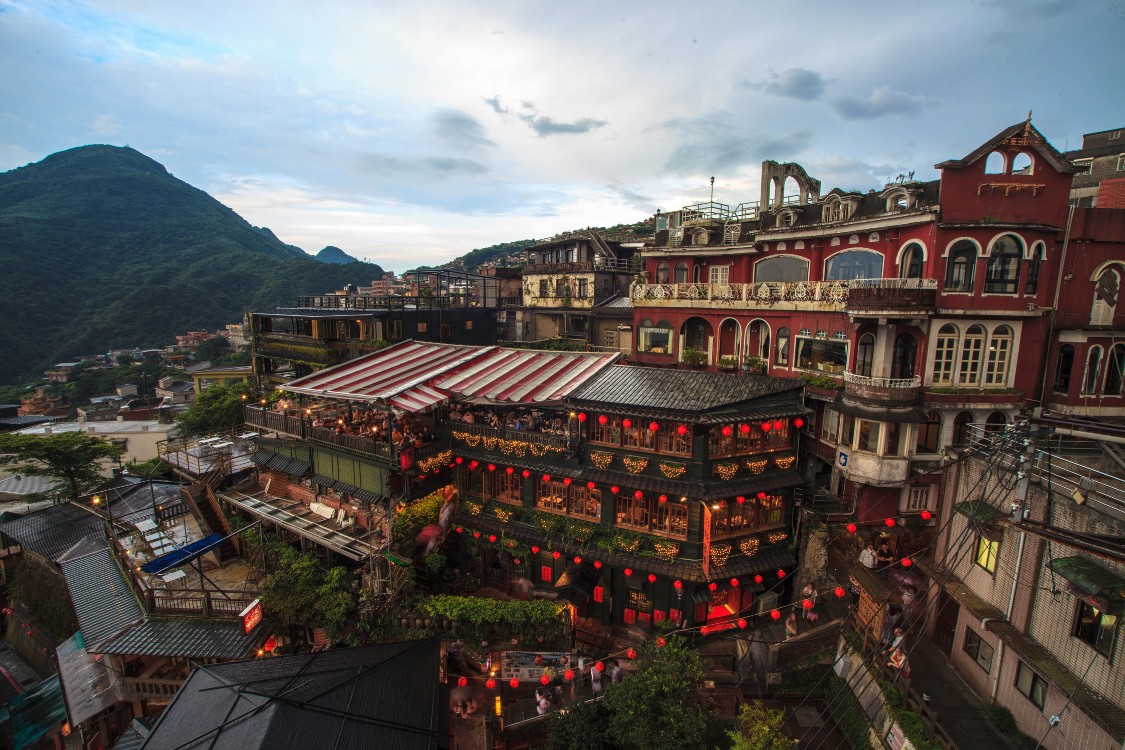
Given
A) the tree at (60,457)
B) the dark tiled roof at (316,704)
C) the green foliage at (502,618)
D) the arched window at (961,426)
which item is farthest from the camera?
the tree at (60,457)

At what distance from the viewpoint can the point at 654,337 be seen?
3462 cm

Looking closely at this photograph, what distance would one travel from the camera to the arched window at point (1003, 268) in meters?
21.8

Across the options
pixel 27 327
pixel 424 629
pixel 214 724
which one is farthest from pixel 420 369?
pixel 27 327

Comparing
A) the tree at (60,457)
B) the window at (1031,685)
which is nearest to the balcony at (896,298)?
the window at (1031,685)

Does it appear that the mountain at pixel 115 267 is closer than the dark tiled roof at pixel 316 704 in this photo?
No

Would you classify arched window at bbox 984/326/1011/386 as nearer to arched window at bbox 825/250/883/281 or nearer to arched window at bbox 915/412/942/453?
arched window at bbox 915/412/942/453

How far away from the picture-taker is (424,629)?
22.1m

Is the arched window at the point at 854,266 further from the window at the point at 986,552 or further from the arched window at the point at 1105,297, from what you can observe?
the window at the point at 986,552

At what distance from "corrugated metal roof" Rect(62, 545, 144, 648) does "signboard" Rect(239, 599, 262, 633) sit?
17.5 ft

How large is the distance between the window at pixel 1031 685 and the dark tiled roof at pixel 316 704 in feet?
60.2

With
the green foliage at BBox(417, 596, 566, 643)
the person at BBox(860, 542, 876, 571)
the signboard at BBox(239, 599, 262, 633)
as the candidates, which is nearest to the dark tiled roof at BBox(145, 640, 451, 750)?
the green foliage at BBox(417, 596, 566, 643)

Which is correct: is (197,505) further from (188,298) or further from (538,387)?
(188,298)

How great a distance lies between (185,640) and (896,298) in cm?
3413

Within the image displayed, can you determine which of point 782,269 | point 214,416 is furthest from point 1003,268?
point 214,416
